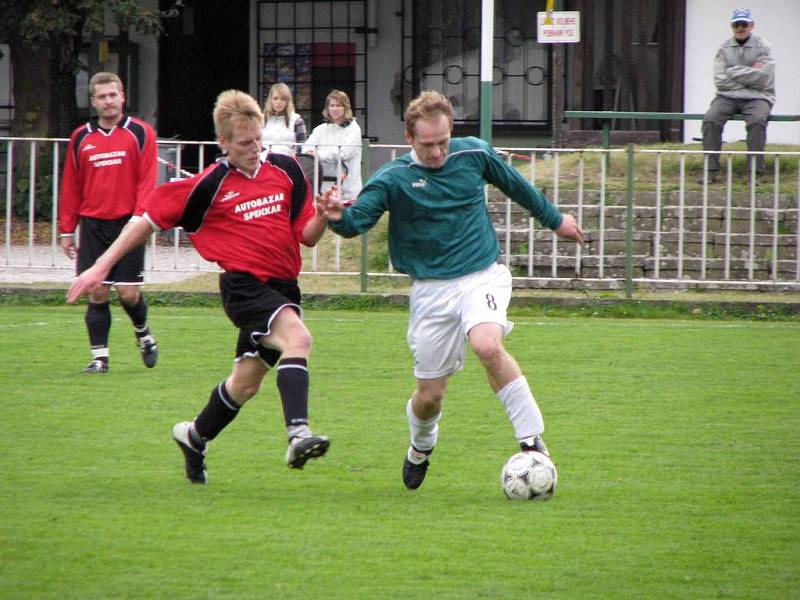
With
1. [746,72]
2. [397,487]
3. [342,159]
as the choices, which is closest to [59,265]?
[342,159]

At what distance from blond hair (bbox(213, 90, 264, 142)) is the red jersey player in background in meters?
3.49

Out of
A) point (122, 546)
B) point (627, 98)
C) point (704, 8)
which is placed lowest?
point (122, 546)

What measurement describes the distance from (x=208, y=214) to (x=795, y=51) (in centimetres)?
1436

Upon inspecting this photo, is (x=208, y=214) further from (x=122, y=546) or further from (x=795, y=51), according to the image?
(x=795, y=51)

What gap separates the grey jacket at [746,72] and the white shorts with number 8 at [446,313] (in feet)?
30.9

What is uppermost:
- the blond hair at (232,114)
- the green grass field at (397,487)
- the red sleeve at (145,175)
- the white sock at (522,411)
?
the blond hair at (232,114)

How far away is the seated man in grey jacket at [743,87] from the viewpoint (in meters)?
15.0

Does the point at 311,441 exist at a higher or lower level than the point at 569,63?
lower

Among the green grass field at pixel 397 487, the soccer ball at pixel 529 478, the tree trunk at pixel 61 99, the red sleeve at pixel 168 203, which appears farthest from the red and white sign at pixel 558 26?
the soccer ball at pixel 529 478

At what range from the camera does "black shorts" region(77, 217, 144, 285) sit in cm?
997

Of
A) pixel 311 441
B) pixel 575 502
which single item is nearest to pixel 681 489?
pixel 575 502

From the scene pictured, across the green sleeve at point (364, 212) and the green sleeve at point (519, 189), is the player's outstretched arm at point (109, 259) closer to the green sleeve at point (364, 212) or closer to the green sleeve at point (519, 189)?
the green sleeve at point (364, 212)

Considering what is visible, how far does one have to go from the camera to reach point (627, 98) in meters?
19.5

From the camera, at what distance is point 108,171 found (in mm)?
9930
